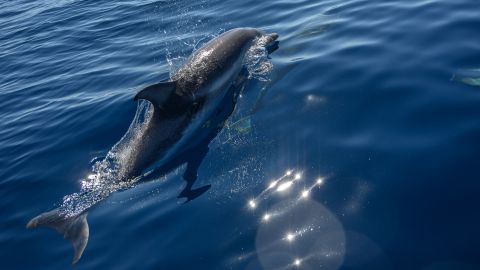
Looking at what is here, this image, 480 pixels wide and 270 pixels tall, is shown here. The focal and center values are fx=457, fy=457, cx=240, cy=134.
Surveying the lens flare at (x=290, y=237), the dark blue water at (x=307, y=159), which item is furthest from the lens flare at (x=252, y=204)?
the lens flare at (x=290, y=237)

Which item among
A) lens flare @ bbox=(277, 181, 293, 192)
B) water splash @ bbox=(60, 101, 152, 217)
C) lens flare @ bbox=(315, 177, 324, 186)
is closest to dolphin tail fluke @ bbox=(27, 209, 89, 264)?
water splash @ bbox=(60, 101, 152, 217)

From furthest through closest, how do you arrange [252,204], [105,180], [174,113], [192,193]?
[174,113] < [105,180] < [192,193] < [252,204]

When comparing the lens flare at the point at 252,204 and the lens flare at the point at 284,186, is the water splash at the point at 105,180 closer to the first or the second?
the lens flare at the point at 252,204

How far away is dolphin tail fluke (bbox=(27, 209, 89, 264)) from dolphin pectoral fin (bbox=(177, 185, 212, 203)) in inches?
67.7

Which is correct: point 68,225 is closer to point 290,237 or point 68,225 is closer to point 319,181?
point 290,237

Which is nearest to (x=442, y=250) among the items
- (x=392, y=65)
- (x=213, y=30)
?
(x=392, y=65)

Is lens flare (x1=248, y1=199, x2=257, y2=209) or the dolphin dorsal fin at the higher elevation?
the dolphin dorsal fin

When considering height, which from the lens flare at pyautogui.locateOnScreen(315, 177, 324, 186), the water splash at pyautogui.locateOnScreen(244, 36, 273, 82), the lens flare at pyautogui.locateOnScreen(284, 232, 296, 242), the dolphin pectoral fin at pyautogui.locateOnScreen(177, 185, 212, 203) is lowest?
the lens flare at pyautogui.locateOnScreen(284, 232, 296, 242)

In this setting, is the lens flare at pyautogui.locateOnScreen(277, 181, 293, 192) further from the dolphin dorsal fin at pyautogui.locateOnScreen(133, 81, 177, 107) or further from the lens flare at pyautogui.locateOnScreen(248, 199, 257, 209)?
the dolphin dorsal fin at pyautogui.locateOnScreen(133, 81, 177, 107)

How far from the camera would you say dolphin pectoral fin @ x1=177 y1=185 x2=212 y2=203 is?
7884mm

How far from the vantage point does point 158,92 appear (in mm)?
9008

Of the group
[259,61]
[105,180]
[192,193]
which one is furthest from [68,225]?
[259,61]

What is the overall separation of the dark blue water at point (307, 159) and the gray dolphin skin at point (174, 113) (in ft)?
0.96

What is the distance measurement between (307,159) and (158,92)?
3240 millimetres
